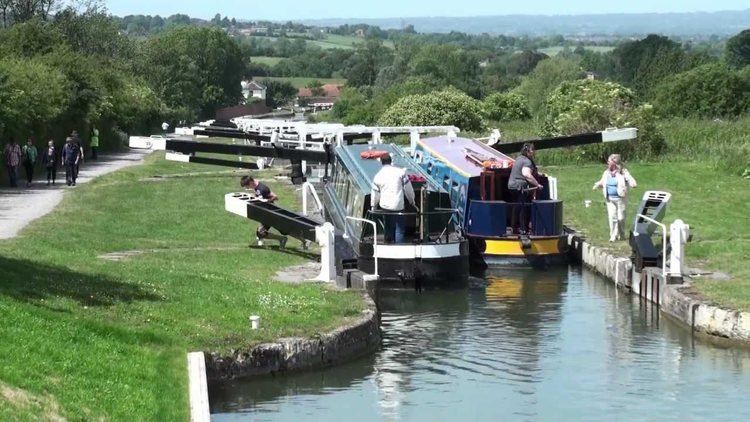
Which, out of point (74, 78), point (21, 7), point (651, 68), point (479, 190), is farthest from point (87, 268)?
point (651, 68)

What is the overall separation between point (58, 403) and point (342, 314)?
6.51 meters

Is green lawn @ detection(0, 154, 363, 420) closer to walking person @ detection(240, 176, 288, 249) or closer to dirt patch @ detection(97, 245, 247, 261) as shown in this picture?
dirt patch @ detection(97, 245, 247, 261)

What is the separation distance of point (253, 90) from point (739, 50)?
60414 mm

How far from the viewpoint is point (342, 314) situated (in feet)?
60.2

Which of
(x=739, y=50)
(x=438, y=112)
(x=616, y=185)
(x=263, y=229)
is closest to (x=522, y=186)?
(x=616, y=185)

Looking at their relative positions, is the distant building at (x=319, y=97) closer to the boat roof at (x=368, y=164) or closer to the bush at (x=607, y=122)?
the bush at (x=607, y=122)

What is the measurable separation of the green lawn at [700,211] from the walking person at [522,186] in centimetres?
181

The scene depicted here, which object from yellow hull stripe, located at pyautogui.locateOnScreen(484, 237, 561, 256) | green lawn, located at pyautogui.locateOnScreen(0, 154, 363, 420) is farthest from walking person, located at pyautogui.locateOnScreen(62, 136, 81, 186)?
yellow hull stripe, located at pyautogui.locateOnScreen(484, 237, 561, 256)

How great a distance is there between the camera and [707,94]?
100000mm

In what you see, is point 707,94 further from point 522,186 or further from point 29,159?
point 522,186

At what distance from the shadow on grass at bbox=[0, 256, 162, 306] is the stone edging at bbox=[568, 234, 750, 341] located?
7.40 m

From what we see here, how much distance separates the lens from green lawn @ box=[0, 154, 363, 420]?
12961mm

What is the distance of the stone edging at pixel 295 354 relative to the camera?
16125 mm

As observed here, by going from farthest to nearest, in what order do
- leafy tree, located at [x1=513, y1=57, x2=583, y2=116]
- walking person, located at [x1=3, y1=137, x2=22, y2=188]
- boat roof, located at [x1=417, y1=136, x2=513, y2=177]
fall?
leafy tree, located at [x1=513, y1=57, x2=583, y2=116]
walking person, located at [x1=3, y1=137, x2=22, y2=188]
boat roof, located at [x1=417, y1=136, x2=513, y2=177]
